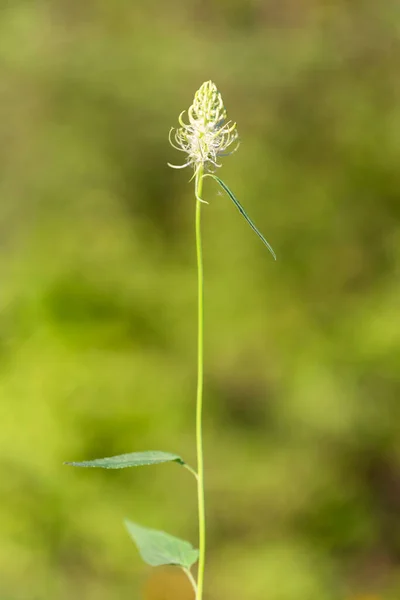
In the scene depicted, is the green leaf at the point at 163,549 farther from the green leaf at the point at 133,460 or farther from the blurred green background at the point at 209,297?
the blurred green background at the point at 209,297

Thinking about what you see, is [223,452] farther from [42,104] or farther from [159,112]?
[42,104]

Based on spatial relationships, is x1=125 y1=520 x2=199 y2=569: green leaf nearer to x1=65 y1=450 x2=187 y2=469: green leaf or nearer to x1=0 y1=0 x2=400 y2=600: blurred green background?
x1=65 y1=450 x2=187 y2=469: green leaf

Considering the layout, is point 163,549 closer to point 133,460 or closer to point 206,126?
point 133,460

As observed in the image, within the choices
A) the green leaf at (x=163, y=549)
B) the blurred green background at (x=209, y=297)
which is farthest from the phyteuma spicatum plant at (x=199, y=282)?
the blurred green background at (x=209, y=297)

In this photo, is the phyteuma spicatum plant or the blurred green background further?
the blurred green background

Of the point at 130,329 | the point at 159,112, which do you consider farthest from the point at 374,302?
the point at 159,112

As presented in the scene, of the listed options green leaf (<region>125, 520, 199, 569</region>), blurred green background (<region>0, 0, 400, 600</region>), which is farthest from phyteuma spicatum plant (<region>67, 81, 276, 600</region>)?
blurred green background (<region>0, 0, 400, 600</region>)
